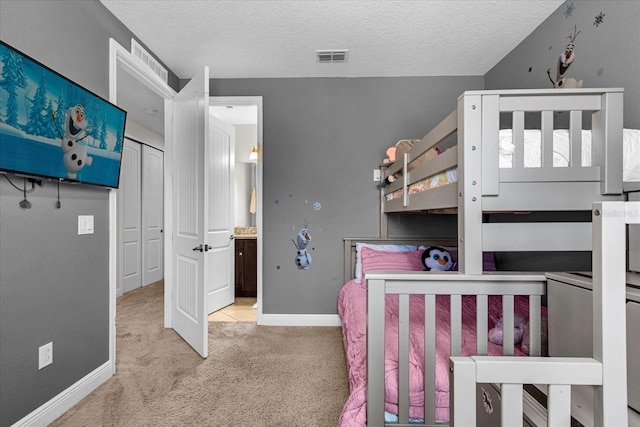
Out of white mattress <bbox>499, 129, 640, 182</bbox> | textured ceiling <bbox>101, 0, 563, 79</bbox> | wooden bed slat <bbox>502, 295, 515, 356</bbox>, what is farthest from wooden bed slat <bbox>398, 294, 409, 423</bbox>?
textured ceiling <bbox>101, 0, 563, 79</bbox>

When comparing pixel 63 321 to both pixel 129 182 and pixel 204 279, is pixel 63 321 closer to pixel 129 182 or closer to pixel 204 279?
pixel 204 279

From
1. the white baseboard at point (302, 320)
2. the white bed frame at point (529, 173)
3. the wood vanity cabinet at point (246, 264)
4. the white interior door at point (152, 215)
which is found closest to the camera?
the white bed frame at point (529, 173)

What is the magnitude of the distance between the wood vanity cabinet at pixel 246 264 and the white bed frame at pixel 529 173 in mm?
3175

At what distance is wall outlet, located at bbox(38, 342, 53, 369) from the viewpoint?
1.57 metres

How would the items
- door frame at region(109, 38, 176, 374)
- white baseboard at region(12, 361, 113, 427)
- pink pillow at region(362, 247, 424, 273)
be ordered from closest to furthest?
white baseboard at region(12, 361, 113, 427) → door frame at region(109, 38, 176, 374) → pink pillow at region(362, 247, 424, 273)

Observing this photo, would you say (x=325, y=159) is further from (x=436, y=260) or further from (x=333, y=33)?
(x=436, y=260)

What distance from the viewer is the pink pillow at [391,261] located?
8.92 feet

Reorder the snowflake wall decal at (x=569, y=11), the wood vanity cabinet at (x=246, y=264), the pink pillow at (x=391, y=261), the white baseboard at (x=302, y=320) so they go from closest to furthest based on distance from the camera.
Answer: the snowflake wall decal at (x=569, y=11)
the pink pillow at (x=391, y=261)
the white baseboard at (x=302, y=320)
the wood vanity cabinet at (x=246, y=264)

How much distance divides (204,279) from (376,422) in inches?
63.6

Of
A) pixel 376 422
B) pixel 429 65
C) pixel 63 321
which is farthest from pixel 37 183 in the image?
pixel 429 65

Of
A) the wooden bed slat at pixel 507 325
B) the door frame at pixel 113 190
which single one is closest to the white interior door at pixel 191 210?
the door frame at pixel 113 190

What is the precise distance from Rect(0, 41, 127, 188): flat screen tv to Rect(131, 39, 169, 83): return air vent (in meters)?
0.68

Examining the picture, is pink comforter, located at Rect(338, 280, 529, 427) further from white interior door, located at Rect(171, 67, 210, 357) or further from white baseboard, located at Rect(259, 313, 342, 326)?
white interior door, located at Rect(171, 67, 210, 357)

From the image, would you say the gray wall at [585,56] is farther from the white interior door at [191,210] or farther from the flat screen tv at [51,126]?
the flat screen tv at [51,126]
